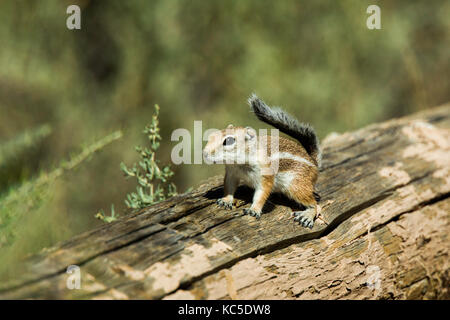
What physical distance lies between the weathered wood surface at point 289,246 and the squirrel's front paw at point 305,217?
0.12 feet

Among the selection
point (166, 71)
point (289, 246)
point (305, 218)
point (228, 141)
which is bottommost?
point (289, 246)

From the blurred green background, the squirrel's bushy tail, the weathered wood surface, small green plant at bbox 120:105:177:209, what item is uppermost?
the blurred green background

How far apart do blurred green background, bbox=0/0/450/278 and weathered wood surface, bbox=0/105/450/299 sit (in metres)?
1.27

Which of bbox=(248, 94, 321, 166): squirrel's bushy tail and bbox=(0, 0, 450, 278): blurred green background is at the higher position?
bbox=(0, 0, 450, 278): blurred green background

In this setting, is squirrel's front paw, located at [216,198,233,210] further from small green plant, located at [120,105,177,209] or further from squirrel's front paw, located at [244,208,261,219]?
small green plant, located at [120,105,177,209]

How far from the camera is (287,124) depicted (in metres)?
2.34

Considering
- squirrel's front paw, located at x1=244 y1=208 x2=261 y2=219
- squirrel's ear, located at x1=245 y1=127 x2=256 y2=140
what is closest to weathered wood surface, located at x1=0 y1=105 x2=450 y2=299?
squirrel's front paw, located at x1=244 y1=208 x2=261 y2=219

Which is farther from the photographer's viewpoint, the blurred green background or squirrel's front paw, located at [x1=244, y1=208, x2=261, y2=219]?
the blurred green background

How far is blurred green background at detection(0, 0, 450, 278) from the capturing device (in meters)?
3.54

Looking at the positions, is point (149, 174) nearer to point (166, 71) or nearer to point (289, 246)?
point (289, 246)

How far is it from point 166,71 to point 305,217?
227cm

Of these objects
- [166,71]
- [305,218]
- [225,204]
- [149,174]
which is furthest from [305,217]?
[166,71]

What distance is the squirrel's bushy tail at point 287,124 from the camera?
2.25 metres

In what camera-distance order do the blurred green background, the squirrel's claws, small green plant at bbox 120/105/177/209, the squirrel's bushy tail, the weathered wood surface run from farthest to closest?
the blurred green background
small green plant at bbox 120/105/177/209
the squirrel's bushy tail
the squirrel's claws
the weathered wood surface
